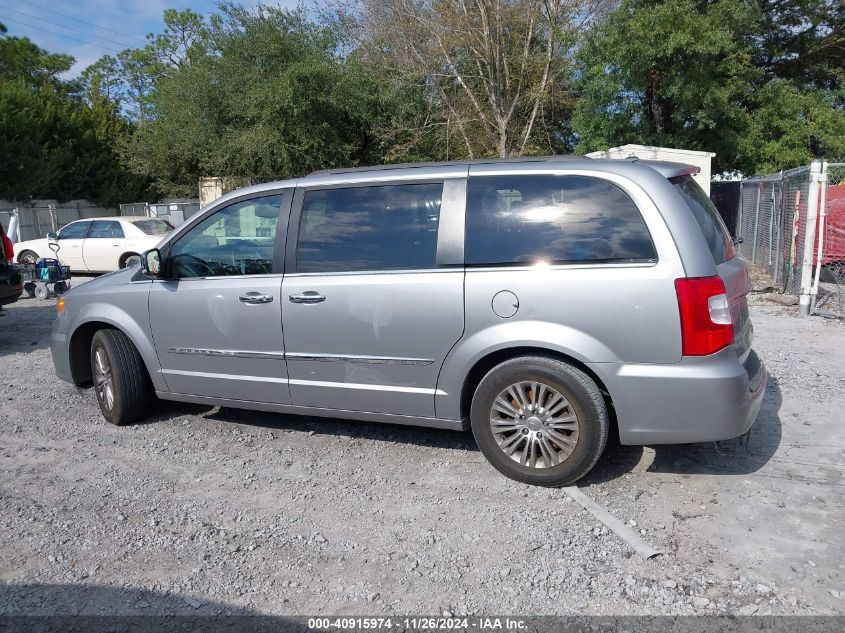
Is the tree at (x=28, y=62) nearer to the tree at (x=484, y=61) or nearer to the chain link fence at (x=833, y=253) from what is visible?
the tree at (x=484, y=61)

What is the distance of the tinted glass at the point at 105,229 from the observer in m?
15.6

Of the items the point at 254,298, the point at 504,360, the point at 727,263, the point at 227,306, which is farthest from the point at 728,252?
the point at 227,306

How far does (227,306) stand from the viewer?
4.61 meters

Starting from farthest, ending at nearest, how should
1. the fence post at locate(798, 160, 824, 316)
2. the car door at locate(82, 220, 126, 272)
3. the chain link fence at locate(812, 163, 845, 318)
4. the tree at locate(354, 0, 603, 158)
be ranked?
the tree at locate(354, 0, 603, 158) → the car door at locate(82, 220, 126, 272) → the chain link fence at locate(812, 163, 845, 318) → the fence post at locate(798, 160, 824, 316)

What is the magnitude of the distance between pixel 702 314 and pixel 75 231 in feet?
52.8

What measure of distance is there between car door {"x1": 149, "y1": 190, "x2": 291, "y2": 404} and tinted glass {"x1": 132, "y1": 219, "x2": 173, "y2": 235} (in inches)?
452

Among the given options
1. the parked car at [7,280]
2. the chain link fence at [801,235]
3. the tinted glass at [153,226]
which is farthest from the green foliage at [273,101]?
the chain link fence at [801,235]

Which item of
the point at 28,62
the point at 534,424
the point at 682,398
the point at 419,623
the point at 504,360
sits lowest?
the point at 419,623

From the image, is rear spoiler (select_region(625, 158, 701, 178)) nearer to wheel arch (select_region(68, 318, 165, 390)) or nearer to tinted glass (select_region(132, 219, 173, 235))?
wheel arch (select_region(68, 318, 165, 390))

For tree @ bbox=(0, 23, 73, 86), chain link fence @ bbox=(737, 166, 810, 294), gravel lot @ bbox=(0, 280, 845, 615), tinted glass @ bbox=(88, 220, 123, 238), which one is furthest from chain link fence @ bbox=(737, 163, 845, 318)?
tree @ bbox=(0, 23, 73, 86)

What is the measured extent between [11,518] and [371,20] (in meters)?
22.1

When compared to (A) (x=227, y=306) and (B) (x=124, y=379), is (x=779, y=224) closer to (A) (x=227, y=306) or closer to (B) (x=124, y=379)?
(A) (x=227, y=306)

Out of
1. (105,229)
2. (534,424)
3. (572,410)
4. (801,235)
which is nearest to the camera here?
(572,410)

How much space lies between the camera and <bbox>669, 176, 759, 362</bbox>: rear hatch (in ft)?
12.3
